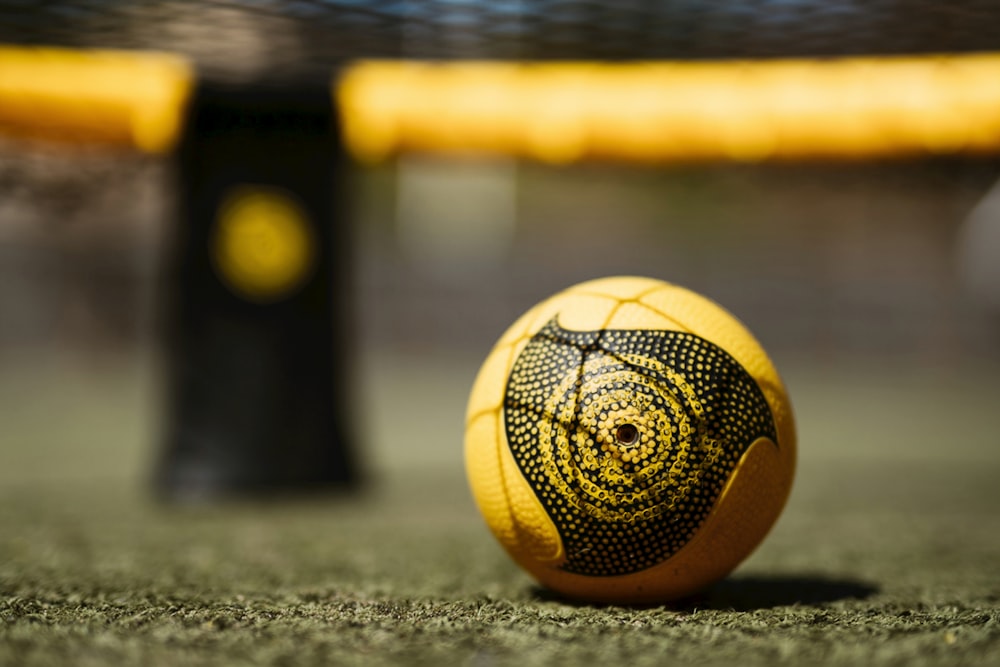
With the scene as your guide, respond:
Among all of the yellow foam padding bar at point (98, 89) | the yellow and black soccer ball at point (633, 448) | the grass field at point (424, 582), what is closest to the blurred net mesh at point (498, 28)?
the yellow foam padding bar at point (98, 89)

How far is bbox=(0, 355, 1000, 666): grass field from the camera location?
2043mm

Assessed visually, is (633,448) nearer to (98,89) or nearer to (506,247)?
(98,89)

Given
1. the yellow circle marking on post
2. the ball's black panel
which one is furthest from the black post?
the ball's black panel

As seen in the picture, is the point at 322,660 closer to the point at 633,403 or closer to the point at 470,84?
the point at 633,403

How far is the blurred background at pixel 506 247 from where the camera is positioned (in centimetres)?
387

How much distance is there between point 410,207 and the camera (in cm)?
2256

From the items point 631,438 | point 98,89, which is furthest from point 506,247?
point 631,438

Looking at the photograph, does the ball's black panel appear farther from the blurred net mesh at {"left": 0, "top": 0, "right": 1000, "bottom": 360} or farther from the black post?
the black post

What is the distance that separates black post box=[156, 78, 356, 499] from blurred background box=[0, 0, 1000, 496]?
220mm

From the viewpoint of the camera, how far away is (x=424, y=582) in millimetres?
2850

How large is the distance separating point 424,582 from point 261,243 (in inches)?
89.3

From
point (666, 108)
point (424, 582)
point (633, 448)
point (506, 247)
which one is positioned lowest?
point (506, 247)

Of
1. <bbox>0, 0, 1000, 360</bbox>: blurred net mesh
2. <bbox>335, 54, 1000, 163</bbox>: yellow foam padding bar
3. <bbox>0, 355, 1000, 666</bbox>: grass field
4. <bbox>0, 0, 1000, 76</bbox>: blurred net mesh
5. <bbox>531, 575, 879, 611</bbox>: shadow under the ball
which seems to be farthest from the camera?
<bbox>335, 54, 1000, 163</bbox>: yellow foam padding bar

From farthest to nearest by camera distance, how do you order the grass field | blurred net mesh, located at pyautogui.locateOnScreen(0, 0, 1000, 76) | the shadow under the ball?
1. blurred net mesh, located at pyautogui.locateOnScreen(0, 0, 1000, 76)
2. the shadow under the ball
3. the grass field
